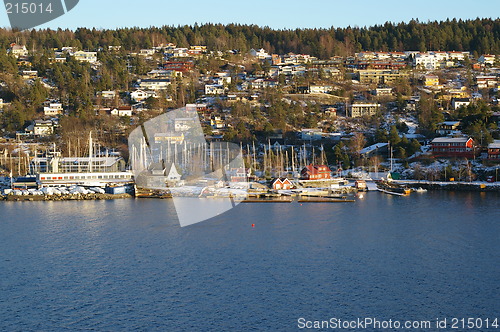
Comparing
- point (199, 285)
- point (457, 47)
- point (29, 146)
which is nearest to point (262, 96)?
point (29, 146)

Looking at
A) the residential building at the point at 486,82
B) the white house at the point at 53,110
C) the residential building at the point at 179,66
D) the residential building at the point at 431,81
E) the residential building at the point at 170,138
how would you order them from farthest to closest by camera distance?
the residential building at the point at 179,66
the residential building at the point at 431,81
the residential building at the point at 486,82
the white house at the point at 53,110
the residential building at the point at 170,138

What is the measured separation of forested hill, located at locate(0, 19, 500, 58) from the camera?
122 ft

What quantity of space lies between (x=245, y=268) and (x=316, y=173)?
27.9 feet

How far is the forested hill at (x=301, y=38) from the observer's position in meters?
37.1

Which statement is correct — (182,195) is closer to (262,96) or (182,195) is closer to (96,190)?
(96,190)

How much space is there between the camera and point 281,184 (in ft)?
55.9

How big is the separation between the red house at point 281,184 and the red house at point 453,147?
191 inches

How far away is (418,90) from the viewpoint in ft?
94.1

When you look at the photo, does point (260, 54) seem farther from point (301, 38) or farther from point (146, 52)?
point (146, 52)

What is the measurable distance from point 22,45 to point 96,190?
2206 centimetres

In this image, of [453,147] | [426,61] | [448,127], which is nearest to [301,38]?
[426,61]

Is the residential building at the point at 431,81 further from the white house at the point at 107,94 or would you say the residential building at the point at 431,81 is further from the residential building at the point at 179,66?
the white house at the point at 107,94

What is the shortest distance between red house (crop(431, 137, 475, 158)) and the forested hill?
1795 cm

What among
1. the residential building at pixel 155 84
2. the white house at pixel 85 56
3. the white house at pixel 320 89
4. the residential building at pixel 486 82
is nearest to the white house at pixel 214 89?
the residential building at pixel 155 84
